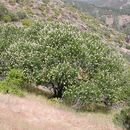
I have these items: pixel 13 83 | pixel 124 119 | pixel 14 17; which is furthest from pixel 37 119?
pixel 14 17

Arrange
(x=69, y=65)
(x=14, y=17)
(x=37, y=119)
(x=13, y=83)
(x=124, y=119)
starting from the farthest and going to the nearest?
1. (x=14, y=17)
2. (x=13, y=83)
3. (x=69, y=65)
4. (x=124, y=119)
5. (x=37, y=119)

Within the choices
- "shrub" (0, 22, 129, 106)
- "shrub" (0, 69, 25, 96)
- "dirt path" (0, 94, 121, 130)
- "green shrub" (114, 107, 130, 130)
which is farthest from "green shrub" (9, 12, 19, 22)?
"green shrub" (114, 107, 130, 130)

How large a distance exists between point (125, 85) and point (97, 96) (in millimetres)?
8278

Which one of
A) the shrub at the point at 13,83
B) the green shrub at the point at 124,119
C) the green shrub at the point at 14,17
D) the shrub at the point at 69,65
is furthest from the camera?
the green shrub at the point at 14,17

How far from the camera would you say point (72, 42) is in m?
17.0

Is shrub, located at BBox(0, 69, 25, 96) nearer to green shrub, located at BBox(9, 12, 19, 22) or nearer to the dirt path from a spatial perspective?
the dirt path

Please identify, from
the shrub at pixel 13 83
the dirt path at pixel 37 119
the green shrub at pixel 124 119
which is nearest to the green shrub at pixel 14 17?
the shrub at pixel 13 83

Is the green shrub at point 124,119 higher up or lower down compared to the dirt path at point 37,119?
lower down

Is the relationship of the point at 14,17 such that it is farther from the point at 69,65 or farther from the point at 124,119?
the point at 124,119

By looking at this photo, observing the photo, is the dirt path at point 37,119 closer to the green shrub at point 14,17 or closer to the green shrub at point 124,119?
the green shrub at point 124,119

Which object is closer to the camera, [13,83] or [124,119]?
[124,119]

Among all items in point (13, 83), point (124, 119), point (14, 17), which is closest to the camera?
point (124, 119)

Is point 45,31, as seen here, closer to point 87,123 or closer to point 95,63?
point 95,63

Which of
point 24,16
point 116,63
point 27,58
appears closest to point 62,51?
point 27,58
